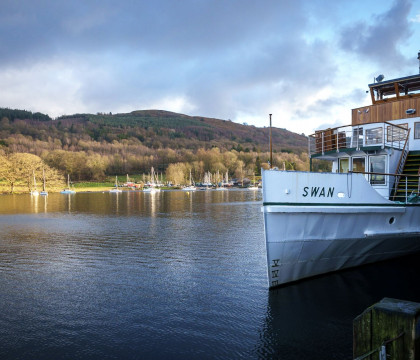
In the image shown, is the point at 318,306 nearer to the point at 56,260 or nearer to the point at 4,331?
the point at 4,331

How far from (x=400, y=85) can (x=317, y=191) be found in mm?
9909

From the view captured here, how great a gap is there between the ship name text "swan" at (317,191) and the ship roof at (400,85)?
9.04 meters

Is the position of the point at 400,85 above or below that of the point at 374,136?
above

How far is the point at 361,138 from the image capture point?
17078mm

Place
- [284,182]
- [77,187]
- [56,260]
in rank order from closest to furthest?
[284,182] < [56,260] < [77,187]

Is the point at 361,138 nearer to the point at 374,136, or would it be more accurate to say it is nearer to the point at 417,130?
the point at 374,136

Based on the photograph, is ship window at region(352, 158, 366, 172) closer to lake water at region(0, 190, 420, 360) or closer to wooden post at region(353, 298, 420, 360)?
lake water at region(0, 190, 420, 360)

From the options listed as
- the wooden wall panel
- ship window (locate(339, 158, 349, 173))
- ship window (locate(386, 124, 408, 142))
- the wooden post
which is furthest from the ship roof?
the wooden post

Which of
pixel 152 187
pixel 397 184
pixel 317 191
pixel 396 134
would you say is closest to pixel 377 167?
pixel 397 184

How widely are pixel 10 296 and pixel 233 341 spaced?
8.05 meters

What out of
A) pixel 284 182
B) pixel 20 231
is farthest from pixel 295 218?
pixel 20 231

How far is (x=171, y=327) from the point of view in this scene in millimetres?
9391

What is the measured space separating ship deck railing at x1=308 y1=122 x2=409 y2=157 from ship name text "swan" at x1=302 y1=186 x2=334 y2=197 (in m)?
3.96

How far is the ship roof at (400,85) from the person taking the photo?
1733 centimetres
